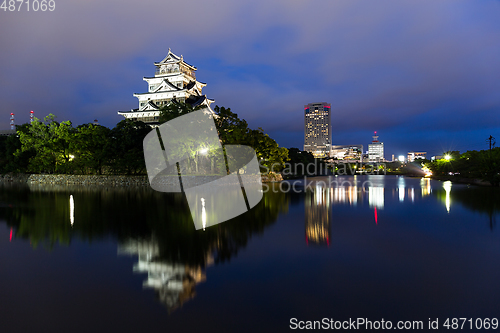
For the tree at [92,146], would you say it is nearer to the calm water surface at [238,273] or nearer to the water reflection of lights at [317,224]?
the calm water surface at [238,273]

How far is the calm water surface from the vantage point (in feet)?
13.8

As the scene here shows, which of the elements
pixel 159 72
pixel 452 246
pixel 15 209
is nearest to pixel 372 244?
pixel 452 246

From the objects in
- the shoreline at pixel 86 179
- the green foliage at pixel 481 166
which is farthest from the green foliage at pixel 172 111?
the green foliage at pixel 481 166

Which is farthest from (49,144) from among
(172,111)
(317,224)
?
(317,224)

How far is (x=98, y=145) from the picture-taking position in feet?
A: 99.6

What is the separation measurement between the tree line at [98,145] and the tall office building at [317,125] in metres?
160

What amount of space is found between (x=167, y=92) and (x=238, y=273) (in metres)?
41.9

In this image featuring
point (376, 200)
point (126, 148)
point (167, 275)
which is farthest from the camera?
point (126, 148)

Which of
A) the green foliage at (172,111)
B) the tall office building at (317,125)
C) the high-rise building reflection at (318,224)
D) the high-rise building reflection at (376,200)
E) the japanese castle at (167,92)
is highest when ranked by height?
the tall office building at (317,125)

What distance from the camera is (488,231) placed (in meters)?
9.16

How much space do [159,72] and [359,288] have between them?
49.8m

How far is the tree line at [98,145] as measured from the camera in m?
29.3

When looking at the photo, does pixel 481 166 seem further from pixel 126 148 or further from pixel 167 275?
pixel 126 148

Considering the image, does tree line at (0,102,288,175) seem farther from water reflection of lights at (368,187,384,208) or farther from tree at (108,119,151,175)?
water reflection of lights at (368,187,384,208)
